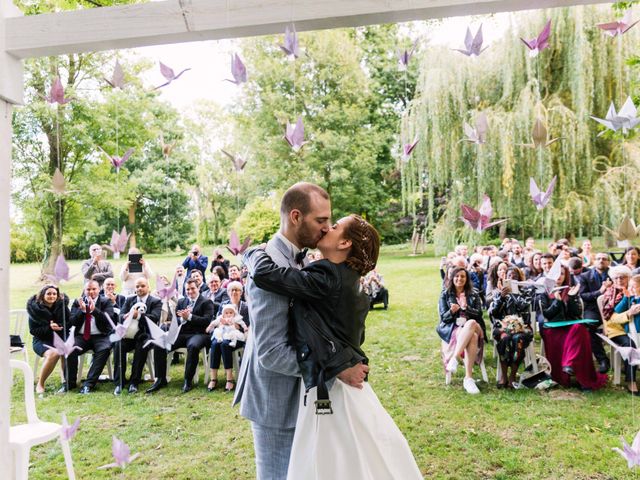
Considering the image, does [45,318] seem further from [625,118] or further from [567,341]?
[625,118]

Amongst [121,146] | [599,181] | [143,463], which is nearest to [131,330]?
[143,463]

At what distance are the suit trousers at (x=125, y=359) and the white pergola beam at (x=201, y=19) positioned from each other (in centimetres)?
373

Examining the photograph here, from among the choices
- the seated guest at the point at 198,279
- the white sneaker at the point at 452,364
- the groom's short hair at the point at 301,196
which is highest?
the groom's short hair at the point at 301,196

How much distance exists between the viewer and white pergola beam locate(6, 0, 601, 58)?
77.7 inches

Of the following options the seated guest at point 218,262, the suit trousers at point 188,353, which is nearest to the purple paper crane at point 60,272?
the suit trousers at point 188,353

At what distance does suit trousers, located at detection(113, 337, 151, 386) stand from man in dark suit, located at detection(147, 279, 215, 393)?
0.45ft

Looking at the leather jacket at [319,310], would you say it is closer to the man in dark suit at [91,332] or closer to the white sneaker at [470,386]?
the white sneaker at [470,386]

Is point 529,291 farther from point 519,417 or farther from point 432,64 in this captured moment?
point 432,64

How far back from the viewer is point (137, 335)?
18.4 ft

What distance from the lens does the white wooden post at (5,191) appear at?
214cm

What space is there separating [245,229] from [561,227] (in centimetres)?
453

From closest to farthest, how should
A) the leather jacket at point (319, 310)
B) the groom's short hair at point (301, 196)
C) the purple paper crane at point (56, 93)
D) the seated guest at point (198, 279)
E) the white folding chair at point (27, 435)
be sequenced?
the leather jacket at point (319, 310) < the groom's short hair at point (301, 196) < the purple paper crane at point (56, 93) < the white folding chair at point (27, 435) < the seated guest at point (198, 279)

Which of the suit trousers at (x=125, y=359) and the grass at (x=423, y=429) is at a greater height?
the suit trousers at (x=125, y=359)

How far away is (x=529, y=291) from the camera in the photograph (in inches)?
206
